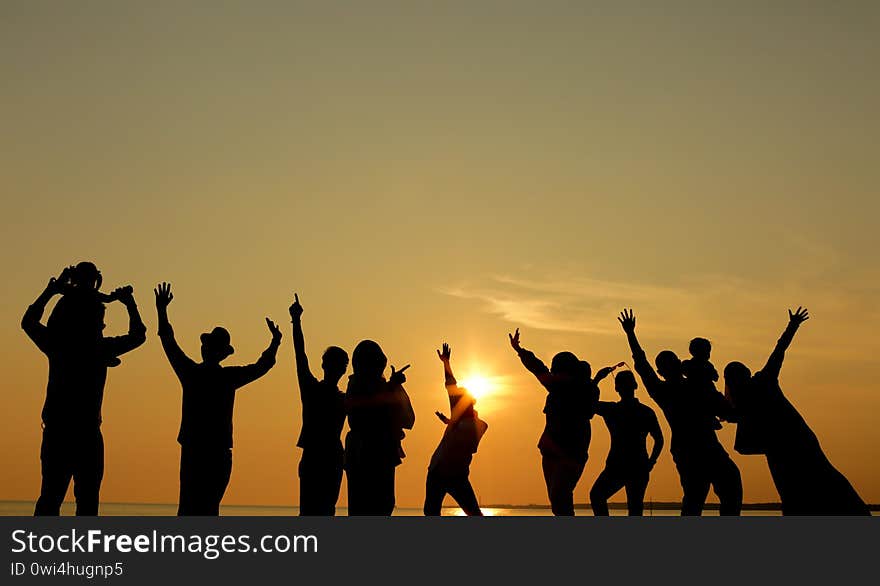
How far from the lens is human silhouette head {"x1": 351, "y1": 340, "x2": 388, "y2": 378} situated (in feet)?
34.1

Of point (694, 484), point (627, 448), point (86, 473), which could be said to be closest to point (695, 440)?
point (694, 484)

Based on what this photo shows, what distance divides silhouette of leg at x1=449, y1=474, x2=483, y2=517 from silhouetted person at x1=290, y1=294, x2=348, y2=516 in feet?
4.62

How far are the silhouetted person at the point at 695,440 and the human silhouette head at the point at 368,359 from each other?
271 cm

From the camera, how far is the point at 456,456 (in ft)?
37.0

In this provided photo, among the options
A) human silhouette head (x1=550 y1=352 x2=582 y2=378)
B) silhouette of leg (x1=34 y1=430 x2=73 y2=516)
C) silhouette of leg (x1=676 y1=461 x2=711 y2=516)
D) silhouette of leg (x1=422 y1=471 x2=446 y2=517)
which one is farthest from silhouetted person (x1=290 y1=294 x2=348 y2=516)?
silhouette of leg (x1=676 y1=461 x2=711 y2=516)

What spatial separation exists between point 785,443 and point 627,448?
7.58 ft

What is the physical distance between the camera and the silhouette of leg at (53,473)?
941cm

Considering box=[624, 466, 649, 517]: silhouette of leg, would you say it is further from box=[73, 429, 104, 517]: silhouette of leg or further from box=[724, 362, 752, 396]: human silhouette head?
box=[73, 429, 104, 517]: silhouette of leg

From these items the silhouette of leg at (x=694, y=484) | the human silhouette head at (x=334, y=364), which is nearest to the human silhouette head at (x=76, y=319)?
the human silhouette head at (x=334, y=364)
